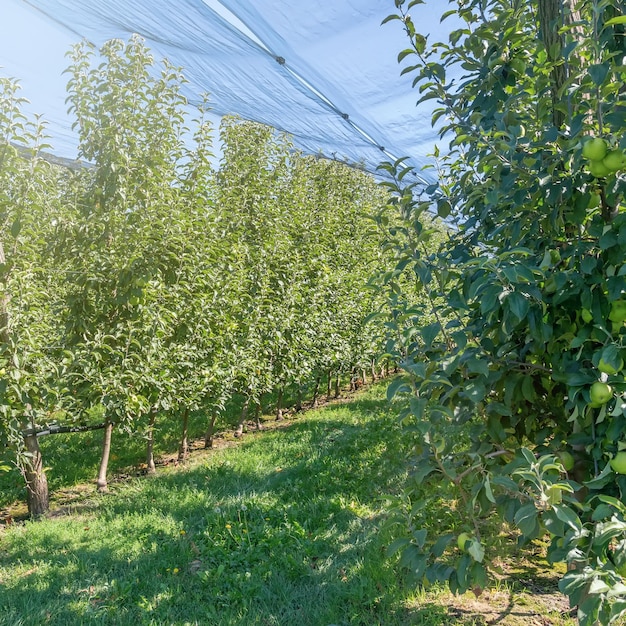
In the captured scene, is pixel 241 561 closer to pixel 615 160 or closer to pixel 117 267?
pixel 117 267

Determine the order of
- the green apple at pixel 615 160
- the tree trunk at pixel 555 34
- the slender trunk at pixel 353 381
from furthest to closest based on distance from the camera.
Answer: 1. the slender trunk at pixel 353 381
2. the tree trunk at pixel 555 34
3. the green apple at pixel 615 160

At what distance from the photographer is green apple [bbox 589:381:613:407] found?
133 cm

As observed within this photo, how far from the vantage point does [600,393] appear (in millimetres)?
1327

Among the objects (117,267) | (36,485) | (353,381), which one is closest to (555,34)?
(117,267)

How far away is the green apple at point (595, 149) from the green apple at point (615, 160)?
16mm

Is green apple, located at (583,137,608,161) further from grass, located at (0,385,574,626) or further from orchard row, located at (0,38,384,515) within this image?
orchard row, located at (0,38,384,515)

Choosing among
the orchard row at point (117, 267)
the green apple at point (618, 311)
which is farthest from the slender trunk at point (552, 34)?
the orchard row at point (117, 267)

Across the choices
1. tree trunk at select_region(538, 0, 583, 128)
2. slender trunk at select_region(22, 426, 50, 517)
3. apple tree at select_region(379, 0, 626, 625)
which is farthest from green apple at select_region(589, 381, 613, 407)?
slender trunk at select_region(22, 426, 50, 517)

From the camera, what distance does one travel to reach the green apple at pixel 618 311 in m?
1.41

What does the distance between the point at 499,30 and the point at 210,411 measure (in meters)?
5.25

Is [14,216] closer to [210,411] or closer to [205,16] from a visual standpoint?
[205,16]

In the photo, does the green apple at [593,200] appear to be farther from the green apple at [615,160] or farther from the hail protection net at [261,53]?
the hail protection net at [261,53]

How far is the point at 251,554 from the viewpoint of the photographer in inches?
120

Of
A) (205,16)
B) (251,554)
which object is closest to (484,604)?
(251,554)
